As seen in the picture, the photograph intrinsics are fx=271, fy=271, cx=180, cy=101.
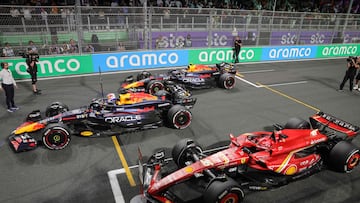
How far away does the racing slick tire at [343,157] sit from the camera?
19.6 feet

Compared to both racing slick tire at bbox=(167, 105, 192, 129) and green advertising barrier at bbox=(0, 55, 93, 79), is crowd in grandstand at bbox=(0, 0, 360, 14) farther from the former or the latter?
racing slick tire at bbox=(167, 105, 192, 129)

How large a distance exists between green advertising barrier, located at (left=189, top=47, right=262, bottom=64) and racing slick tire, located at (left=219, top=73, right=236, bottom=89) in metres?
4.70

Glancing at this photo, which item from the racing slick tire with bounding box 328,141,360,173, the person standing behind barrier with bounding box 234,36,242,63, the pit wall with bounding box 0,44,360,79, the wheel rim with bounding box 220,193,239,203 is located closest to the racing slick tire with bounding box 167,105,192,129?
the wheel rim with bounding box 220,193,239,203

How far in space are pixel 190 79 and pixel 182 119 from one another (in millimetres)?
3638

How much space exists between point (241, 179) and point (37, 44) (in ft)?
37.5

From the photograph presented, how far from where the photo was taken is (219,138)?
25.7 ft

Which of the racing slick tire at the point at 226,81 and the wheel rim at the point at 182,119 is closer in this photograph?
the wheel rim at the point at 182,119

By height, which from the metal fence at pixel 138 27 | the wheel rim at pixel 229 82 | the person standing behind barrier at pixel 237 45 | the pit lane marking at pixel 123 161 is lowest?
the pit lane marking at pixel 123 161

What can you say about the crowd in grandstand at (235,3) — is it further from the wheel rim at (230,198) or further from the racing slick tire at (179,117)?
the wheel rim at (230,198)

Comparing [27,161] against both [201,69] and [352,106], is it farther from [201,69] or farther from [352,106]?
[352,106]

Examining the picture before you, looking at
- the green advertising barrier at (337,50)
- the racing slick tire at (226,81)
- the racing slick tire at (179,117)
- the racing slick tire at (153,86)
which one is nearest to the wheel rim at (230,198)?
the racing slick tire at (179,117)

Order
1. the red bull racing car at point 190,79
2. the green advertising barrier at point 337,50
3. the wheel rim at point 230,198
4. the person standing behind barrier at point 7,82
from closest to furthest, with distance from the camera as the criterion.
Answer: the wheel rim at point 230,198
the person standing behind barrier at point 7,82
the red bull racing car at point 190,79
the green advertising barrier at point 337,50

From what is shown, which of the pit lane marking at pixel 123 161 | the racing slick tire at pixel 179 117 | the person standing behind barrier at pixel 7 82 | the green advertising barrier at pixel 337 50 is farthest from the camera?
the green advertising barrier at pixel 337 50

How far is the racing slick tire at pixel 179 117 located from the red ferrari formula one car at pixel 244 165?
178cm
